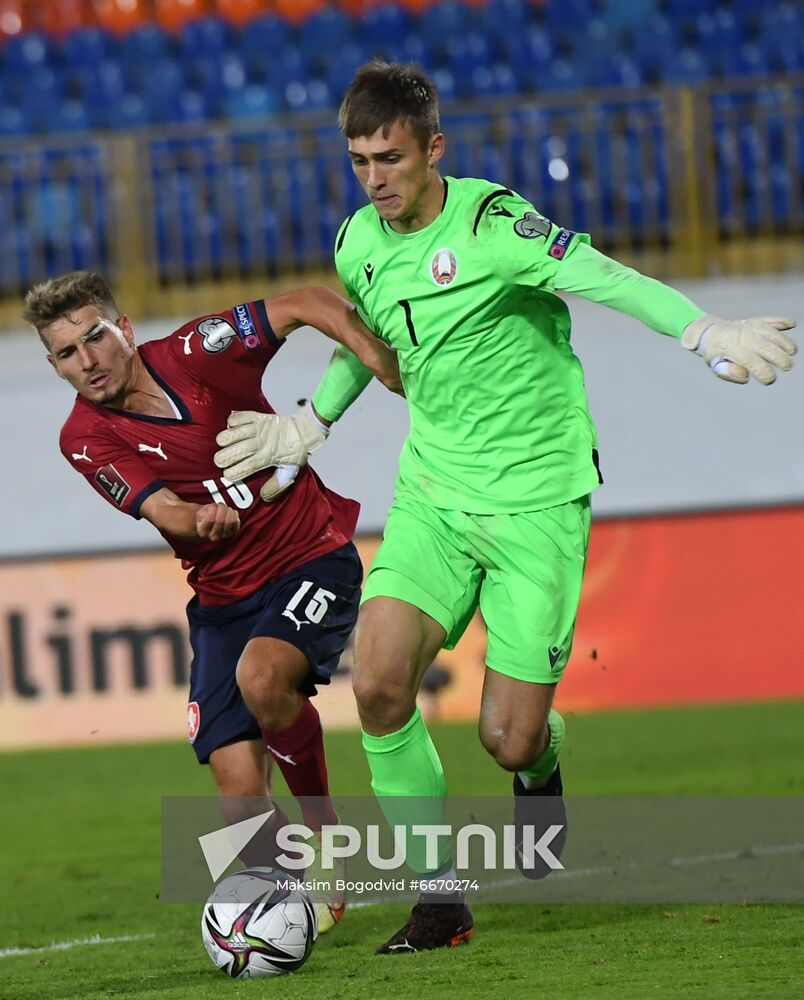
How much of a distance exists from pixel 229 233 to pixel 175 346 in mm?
6354

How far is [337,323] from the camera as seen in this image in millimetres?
4910

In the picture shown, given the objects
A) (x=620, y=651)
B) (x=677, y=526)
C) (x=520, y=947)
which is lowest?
(x=620, y=651)

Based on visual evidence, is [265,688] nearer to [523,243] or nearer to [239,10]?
[523,243]

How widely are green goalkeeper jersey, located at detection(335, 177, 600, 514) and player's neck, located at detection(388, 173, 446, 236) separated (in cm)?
2

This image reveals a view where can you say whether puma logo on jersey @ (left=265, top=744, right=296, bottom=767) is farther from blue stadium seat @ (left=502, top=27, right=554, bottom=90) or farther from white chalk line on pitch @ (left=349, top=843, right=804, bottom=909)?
blue stadium seat @ (left=502, top=27, right=554, bottom=90)

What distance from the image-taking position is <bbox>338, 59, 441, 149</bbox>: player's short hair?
14.3 feet

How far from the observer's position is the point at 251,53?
1279 cm

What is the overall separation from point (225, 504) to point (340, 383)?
522mm

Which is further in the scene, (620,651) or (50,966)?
(620,651)

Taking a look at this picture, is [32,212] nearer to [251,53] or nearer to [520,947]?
[251,53]

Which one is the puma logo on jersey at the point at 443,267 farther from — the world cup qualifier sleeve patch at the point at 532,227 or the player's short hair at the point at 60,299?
the player's short hair at the point at 60,299

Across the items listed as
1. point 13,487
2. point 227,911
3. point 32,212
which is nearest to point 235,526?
point 227,911

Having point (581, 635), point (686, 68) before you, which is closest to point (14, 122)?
point (686, 68)

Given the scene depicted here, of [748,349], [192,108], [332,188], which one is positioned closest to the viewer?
[748,349]
